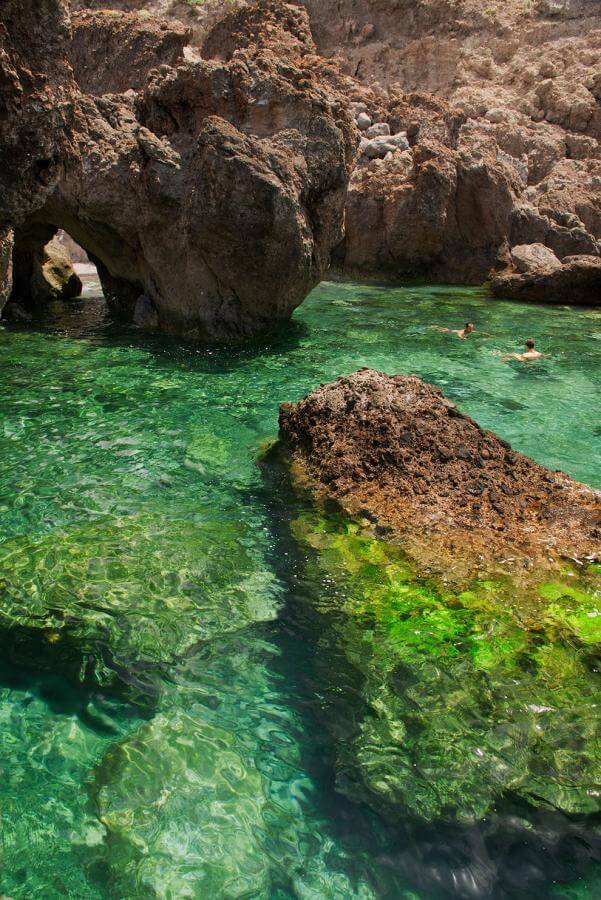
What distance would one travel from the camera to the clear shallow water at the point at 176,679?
2502mm

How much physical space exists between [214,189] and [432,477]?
6.80m

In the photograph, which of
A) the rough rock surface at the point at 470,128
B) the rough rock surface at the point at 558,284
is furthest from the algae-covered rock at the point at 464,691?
the rough rock surface at the point at 470,128

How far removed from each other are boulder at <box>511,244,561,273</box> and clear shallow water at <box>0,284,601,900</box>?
12.2 metres

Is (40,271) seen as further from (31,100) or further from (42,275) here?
(31,100)

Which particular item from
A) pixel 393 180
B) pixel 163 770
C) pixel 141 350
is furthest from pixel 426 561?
pixel 393 180

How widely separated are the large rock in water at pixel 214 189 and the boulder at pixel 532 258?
8.97 meters

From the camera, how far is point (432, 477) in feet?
15.9

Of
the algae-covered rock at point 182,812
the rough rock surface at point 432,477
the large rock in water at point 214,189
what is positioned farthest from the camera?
the large rock in water at point 214,189

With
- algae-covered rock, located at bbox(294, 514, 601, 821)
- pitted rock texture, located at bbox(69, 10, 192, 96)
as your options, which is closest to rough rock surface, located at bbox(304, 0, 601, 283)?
pitted rock texture, located at bbox(69, 10, 192, 96)

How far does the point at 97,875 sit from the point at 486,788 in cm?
159

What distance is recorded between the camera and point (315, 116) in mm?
10789

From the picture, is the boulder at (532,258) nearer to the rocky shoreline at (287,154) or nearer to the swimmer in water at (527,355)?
the rocky shoreline at (287,154)

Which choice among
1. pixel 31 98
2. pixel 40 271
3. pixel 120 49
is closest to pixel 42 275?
pixel 40 271

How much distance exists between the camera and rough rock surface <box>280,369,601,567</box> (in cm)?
427
